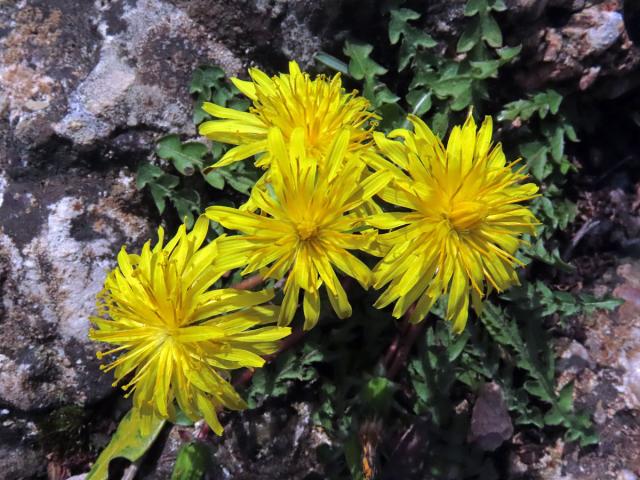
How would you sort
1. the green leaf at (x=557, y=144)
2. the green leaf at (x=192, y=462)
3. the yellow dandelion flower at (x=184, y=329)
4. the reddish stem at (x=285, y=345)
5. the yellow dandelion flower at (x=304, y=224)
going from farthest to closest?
1. the green leaf at (x=557, y=144)
2. the reddish stem at (x=285, y=345)
3. the green leaf at (x=192, y=462)
4. the yellow dandelion flower at (x=184, y=329)
5. the yellow dandelion flower at (x=304, y=224)

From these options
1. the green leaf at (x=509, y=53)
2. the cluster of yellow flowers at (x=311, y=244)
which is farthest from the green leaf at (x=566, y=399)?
the green leaf at (x=509, y=53)

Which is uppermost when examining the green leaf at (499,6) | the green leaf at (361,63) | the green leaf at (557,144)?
the green leaf at (361,63)

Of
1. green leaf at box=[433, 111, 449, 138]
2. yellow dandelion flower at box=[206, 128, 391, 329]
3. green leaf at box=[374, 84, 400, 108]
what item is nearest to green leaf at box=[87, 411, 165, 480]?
yellow dandelion flower at box=[206, 128, 391, 329]

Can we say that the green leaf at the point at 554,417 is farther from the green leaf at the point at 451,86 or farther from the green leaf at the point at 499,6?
the green leaf at the point at 499,6

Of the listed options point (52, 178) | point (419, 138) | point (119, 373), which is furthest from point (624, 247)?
point (52, 178)

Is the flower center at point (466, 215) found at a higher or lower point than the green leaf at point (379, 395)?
higher

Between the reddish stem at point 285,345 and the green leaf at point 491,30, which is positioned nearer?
the reddish stem at point 285,345
